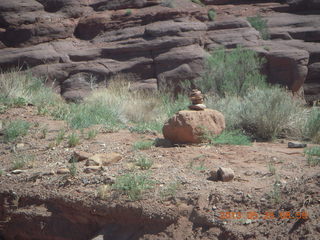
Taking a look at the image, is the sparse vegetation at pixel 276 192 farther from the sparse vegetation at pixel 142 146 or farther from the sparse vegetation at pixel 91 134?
the sparse vegetation at pixel 91 134

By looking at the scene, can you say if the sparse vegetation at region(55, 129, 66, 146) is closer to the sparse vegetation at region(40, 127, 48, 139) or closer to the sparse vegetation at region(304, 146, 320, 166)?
the sparse vegetation at region(40, 127, 48, 139)

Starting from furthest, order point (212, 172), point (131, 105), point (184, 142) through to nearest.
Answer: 1. point (131, 105)
2. point (184, 142)
3. point (212, 172)

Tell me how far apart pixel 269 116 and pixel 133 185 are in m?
4.06

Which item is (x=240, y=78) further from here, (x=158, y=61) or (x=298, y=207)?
(x=298, y=207)

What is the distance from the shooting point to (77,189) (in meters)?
4.48

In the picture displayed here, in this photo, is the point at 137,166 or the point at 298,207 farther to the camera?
the point at 137,166

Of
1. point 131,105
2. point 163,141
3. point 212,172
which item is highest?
point 212,172

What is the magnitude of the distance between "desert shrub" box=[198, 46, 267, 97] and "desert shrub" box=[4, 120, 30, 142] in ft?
20.1

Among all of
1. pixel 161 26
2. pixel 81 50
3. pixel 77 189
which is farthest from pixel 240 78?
pixel 77 189

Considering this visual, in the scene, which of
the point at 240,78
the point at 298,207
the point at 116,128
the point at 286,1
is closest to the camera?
the point at 298,207

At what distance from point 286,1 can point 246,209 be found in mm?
16879

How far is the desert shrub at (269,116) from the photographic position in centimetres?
717

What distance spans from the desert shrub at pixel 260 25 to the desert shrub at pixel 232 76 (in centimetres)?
403

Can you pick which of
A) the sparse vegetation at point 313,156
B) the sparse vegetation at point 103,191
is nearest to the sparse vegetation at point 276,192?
the sparse vegetation at point 313,156
